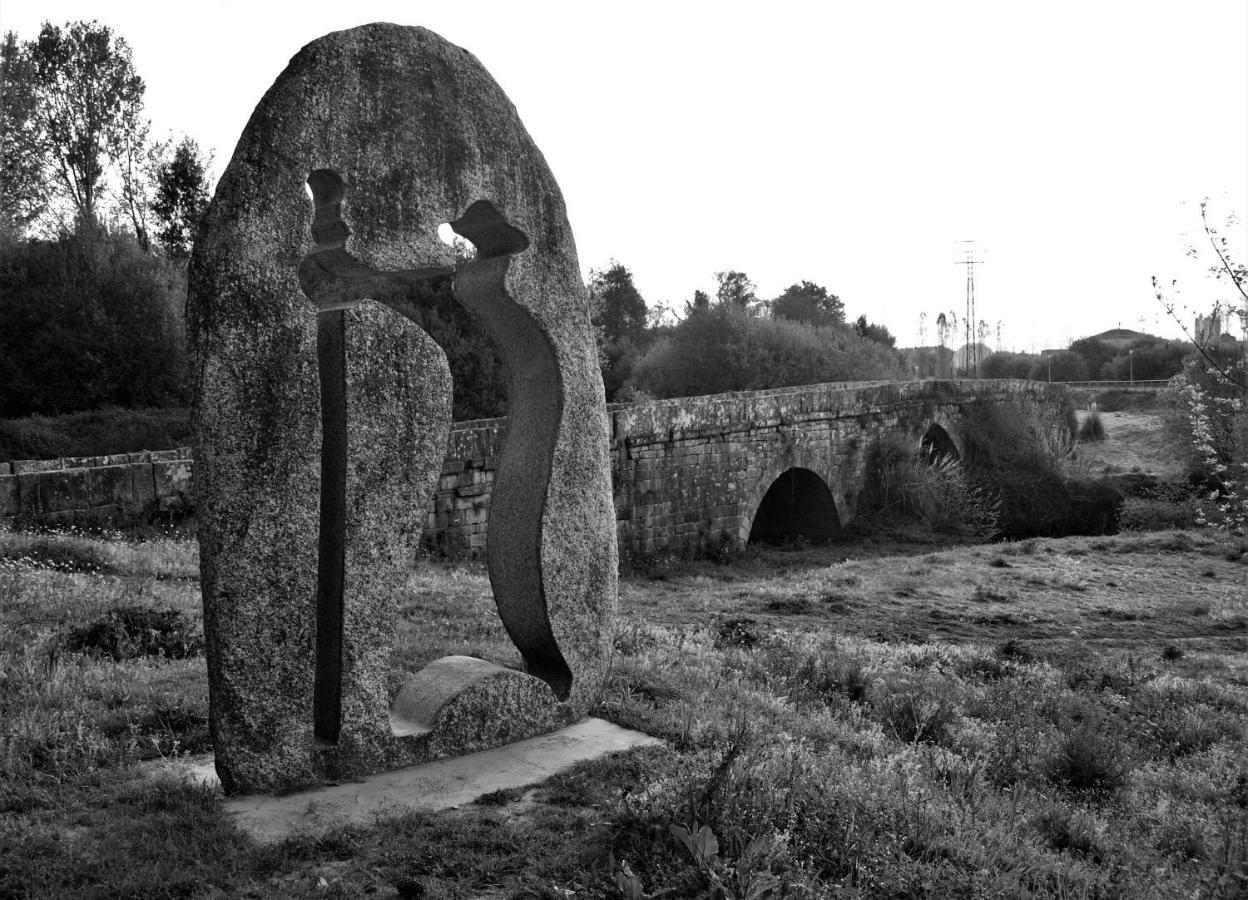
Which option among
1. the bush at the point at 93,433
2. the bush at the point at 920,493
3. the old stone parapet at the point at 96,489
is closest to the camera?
the old stone parapet at the point at 96,489

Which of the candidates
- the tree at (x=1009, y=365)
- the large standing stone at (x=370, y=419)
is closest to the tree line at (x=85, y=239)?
the large standing stone at (x=370, y=419)

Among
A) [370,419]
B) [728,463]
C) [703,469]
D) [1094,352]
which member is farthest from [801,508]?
[1094,352]

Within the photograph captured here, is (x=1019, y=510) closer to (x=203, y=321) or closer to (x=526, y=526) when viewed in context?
(x=526, y=526)

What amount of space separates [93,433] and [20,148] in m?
14.1

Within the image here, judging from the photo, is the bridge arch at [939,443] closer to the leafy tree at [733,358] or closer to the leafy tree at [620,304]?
the leafy tree at [733,358]

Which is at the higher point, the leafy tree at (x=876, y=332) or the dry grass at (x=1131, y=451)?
the leafy tree at (x=876, y=332)

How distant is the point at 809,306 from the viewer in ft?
151

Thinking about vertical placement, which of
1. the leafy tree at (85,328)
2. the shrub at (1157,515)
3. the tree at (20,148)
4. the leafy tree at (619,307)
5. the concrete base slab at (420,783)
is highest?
the tree at (20,148)

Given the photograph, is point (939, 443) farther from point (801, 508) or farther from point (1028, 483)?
point (801, 508)

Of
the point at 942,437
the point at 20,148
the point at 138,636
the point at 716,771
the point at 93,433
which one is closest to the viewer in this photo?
the point at 716,771

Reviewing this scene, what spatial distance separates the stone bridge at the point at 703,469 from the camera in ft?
38.8

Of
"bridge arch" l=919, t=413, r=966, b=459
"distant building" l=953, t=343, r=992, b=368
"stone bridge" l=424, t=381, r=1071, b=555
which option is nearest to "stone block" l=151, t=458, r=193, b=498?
"stone bridge" l=424, t=381, r=1071, b=555

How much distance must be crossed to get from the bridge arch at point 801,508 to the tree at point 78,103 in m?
19.7

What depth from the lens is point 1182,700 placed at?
833 cm
